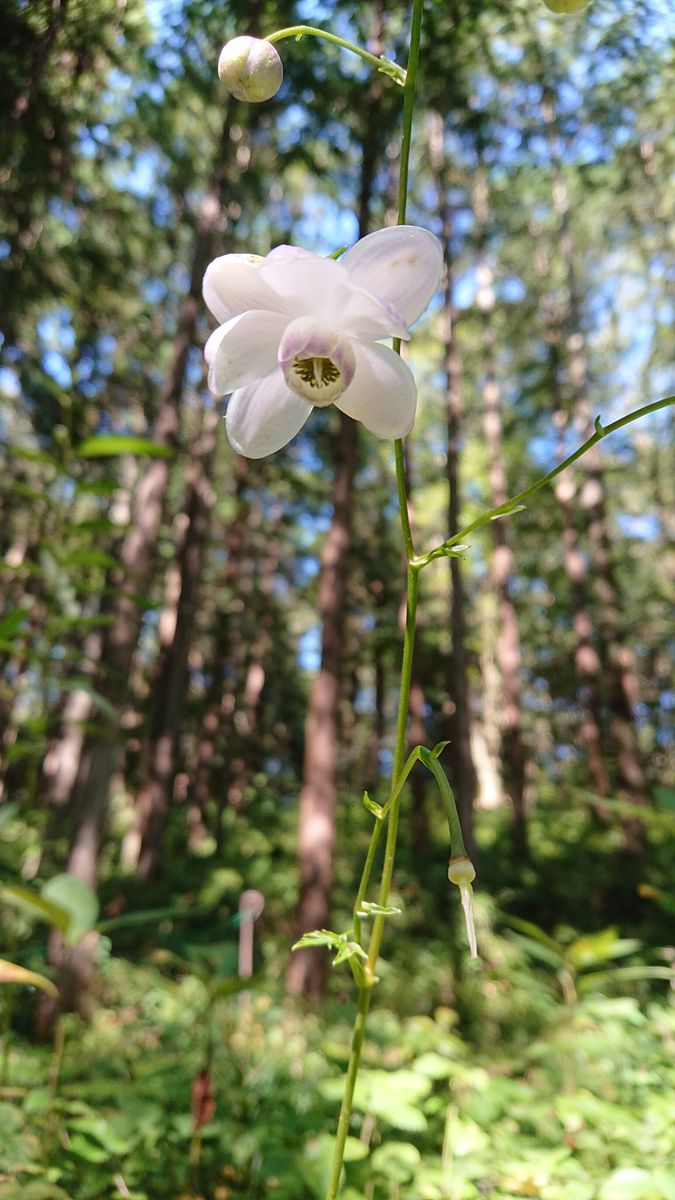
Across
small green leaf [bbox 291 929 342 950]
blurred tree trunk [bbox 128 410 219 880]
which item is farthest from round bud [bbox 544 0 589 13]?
→ blurred tree trunk [bbox 128 410 219 880]

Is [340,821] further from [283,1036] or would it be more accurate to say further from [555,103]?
[555,103]

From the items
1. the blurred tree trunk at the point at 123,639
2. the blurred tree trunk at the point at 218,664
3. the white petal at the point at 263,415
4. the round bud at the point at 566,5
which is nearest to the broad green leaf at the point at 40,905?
the white petal at the point at 263,415

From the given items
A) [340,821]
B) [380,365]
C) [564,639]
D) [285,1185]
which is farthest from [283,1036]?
[564,639]

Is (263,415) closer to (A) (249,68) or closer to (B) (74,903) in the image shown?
(A) (249,68)

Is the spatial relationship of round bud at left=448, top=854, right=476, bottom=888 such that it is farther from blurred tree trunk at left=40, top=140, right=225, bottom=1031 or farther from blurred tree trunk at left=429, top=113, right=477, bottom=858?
blurred tree trunk at left=429, top=113, right=477, bottom=858

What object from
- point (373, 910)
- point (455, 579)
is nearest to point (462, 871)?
point (373, 910)

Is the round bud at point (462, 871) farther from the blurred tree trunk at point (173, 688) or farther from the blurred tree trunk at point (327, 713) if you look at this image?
the blurred tree trunk at point (173, 688)
